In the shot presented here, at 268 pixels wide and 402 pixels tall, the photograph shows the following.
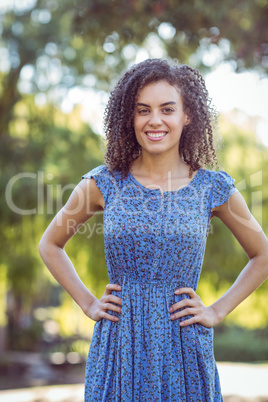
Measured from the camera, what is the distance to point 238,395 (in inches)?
205

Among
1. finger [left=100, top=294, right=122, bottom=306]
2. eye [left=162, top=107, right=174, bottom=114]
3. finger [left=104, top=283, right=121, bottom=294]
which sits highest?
eye [left=162, top=107, right=174, bottom=114]

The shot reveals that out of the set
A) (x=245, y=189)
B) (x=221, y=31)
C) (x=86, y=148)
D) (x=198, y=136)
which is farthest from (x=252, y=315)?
(x=198, y=136)

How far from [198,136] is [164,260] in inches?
21.8

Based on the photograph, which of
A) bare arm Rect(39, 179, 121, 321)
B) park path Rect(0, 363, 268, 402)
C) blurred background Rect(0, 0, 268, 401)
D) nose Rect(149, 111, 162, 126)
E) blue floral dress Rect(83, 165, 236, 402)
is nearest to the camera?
blue floral dress Rect(83, 165, 236, 402)

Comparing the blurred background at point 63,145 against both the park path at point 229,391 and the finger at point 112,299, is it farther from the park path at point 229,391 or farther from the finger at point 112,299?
the finger at point 112,299

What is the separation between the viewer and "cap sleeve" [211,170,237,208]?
76.1 inches

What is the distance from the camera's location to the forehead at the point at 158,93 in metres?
1.92

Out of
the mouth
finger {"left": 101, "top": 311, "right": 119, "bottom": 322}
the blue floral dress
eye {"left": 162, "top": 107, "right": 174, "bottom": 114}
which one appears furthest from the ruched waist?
eye {"left": 162, "top": 107, "right": 174, "bottom": 114}

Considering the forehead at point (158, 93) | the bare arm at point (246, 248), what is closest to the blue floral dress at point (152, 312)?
the bare arm at point (246, 248)

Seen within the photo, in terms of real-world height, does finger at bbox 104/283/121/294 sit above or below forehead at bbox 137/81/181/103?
below

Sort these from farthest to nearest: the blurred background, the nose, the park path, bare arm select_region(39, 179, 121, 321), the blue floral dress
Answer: the blurred background → the park path → bare arm select_region(39, 179, 121, 321) → the nose → the blue floral dress

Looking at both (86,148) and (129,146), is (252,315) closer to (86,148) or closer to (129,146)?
(86,148)

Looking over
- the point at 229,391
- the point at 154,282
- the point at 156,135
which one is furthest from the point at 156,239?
the point at 229,391

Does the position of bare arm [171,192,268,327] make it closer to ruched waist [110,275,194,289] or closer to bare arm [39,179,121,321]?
ruched waist [110,275,194,289]
